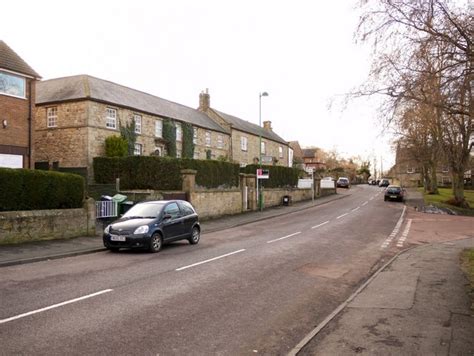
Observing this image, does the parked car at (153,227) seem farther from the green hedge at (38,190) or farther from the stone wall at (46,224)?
the green hedge at (38,190)

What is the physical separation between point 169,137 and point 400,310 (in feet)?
107

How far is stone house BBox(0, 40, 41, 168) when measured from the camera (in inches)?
864

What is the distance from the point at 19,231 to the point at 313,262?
31.3 feet

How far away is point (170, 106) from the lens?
42.6m

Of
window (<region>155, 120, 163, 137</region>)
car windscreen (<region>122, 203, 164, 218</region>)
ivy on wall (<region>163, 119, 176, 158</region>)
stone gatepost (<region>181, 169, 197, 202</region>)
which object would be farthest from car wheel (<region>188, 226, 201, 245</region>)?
ivy on wall (<region>163, 119, 176, 158</region>)

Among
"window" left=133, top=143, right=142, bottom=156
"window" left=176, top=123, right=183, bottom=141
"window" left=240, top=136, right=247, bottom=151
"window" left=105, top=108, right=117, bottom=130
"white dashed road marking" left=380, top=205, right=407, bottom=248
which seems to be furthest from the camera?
"window" left=240, top=136, right=247, bottom=151

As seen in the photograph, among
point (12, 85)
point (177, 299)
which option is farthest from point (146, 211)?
point (12, 85)

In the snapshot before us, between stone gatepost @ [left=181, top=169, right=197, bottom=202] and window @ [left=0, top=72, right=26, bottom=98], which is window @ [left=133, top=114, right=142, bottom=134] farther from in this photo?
stone gatepost @ [left=181, top=169, right=197, bottom=202]

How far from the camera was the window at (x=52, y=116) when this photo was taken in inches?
1232

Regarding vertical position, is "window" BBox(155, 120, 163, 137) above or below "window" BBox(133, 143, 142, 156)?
above

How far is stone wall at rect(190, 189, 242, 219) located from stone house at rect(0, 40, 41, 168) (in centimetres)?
956

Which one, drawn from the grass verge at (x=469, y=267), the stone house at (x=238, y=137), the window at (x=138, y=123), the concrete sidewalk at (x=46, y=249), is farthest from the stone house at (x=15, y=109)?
the stone house at (x=238, y=137)

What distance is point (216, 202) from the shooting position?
26.4 meters

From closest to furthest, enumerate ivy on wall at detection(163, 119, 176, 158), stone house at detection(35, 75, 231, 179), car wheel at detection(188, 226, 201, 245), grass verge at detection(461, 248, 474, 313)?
grass verge at detection(461, 248, 474, 313), car wheel at detection(188, 226, 201, 245), stone house at detection(35, 75, 231, 179), ivy on wall at detection(163, 119, 176, 158)
